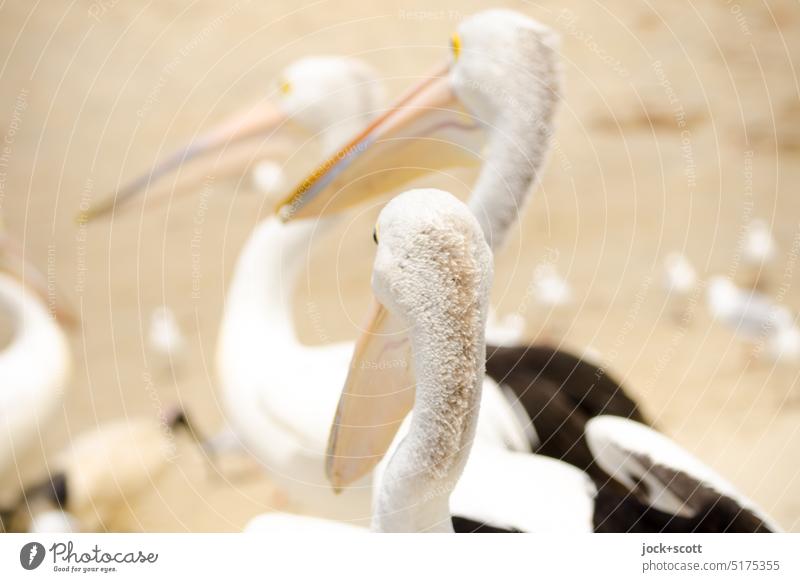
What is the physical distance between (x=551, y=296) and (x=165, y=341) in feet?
2.30

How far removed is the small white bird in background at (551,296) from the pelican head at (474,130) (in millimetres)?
674

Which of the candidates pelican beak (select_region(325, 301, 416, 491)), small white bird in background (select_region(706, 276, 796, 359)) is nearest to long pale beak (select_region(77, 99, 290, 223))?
pelican beak (select_region(325, 301, 416, 491))

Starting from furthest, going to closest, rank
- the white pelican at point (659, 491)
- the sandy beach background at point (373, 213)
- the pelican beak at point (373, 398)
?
the sandy beach background at point (373, 213) < the white pelican at point (659, 491) < the pelican beak at point (373, 398)

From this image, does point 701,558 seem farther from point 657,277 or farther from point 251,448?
point 657,277

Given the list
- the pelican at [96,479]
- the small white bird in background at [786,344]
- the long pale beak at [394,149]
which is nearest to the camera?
the long pale beak at [394,149]

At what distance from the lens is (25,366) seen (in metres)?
1.20

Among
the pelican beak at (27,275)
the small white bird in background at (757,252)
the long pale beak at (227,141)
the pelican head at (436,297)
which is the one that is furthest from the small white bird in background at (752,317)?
the pelican beak at (27,275)

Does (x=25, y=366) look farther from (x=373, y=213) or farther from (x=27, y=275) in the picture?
(x=373, y=213)

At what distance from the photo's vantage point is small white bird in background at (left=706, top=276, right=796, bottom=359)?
1.60 metres

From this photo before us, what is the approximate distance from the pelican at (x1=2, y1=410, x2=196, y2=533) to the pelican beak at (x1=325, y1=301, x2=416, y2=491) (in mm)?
460

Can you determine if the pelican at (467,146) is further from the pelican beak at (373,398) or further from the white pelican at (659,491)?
the white pelican at (659,491)

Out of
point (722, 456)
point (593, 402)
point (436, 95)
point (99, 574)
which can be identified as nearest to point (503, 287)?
point (722, 456)

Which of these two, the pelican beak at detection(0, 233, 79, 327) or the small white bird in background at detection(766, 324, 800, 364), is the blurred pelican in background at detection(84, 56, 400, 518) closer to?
the pelican beak at detection(0, 233, 79, 327)

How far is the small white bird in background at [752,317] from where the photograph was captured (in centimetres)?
160
